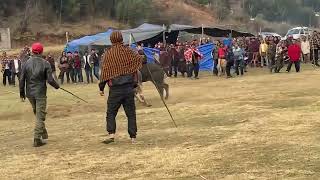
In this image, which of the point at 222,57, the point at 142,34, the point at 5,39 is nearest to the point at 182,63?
the point at 222,57

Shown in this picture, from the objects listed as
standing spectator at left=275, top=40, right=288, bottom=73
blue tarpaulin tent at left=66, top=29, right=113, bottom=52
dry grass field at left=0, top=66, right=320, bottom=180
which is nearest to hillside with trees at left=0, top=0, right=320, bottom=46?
blue tarpaulin tent at left=66, top=29, right=113, bottom=52

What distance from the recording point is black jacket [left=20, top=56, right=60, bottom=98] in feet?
32.5

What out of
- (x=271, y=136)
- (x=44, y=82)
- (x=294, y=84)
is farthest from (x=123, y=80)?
(x=294, y=84)

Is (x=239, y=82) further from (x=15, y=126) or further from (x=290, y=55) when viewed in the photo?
(x=15, y=126)

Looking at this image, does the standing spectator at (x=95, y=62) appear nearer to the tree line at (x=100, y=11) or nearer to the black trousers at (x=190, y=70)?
the black trousers at (x=190, y=70)

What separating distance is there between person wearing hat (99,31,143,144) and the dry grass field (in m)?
0.53

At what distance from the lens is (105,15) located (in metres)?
62.9

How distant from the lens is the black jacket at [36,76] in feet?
32.5

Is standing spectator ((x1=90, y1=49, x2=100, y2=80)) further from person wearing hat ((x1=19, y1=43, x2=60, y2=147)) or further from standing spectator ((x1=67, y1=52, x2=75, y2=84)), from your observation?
person wearing hat ((x1=19, y1=43, x2=60, y2=147))

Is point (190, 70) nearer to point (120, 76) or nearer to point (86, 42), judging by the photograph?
point (86, 42)

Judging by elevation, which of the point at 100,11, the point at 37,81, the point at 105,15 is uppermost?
the point at 100,11

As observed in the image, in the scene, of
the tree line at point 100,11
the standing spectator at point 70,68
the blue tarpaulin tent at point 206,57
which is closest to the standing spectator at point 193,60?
the blue tarpaulin tent at point 206,57

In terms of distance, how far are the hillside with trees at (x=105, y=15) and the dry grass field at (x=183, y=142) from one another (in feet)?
136

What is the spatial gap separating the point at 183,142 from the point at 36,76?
9.09ft
